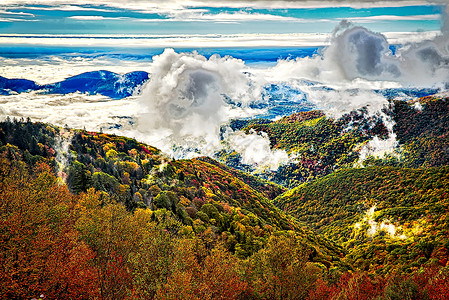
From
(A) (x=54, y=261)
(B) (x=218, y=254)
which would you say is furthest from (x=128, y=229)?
(B) (x=218, y=254)

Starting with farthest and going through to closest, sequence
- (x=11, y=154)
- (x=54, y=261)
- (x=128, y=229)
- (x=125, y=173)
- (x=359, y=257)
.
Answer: (x=359, y=257)
(x=125, y=173)
(x=11, y=154)
(x=128, y=229)
(x=54, y=261)

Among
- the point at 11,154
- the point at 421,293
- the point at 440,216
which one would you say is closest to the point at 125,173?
the point at 11,154

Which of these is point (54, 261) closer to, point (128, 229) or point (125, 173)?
point (128, 229)

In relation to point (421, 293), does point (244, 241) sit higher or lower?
lower

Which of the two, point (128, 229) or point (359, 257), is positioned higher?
point (128, 229)

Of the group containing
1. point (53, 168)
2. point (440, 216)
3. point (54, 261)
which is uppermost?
point (54, 261)

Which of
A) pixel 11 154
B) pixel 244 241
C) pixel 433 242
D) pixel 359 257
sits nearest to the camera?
pixel 11 154

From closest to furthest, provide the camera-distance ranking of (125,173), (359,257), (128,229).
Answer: (128,229), (125,173), (359,257)

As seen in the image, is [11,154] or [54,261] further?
[11,154]

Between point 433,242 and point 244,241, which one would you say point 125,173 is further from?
point 433,242
